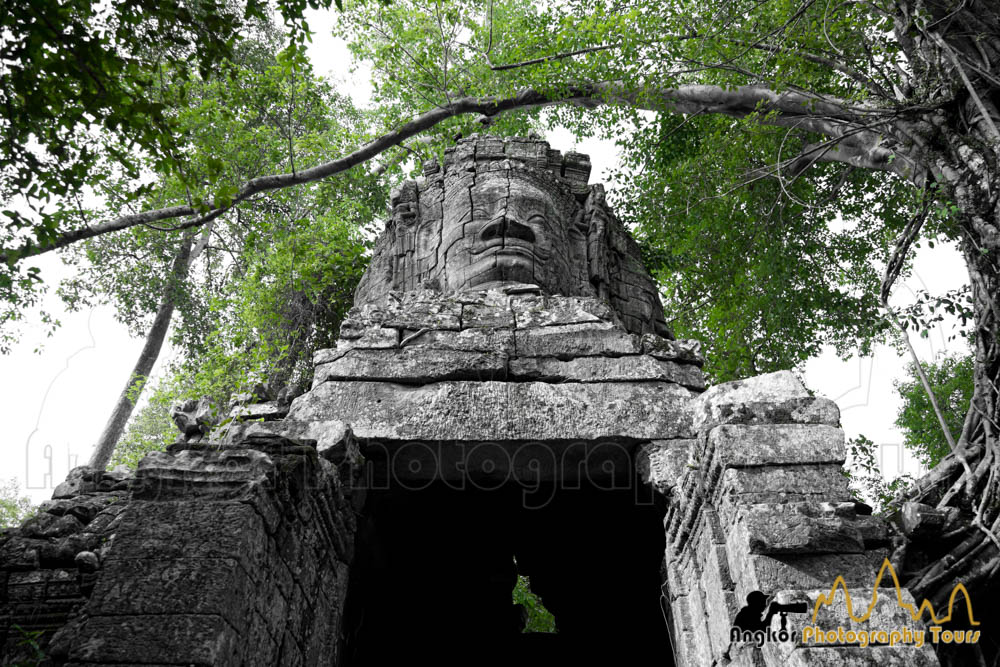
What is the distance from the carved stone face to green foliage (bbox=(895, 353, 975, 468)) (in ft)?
26.1

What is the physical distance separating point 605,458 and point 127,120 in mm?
3893

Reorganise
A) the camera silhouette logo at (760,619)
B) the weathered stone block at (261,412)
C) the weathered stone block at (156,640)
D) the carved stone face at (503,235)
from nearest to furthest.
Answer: the weathered stone block at (156,640) → the camera silhouette logo at (760,619) → the weathered stone block at (261,412) → the carved stone face at (503,235)

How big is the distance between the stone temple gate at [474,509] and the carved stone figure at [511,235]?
0.04 metres

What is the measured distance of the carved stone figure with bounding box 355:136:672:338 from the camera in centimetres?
704

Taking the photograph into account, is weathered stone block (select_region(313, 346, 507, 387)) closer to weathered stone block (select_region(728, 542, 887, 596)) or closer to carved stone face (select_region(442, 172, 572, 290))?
carved stone face (select_region(442, 172, 572, 290))

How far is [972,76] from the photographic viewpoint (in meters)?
7.26

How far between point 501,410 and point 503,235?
108 inches

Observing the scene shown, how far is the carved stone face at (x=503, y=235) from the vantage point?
682cm

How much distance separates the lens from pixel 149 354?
14555 mm

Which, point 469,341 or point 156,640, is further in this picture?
point 469,341

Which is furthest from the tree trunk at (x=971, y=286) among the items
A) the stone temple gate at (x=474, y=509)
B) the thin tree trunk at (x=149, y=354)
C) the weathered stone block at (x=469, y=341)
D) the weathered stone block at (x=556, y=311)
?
the thin tree trunk at (x=149, y=354)

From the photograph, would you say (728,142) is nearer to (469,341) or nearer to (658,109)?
(658,109)

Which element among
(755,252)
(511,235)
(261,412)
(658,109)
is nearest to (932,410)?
(755,252)

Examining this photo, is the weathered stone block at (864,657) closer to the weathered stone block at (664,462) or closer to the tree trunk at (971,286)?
the weathered stone block at (664,462)
